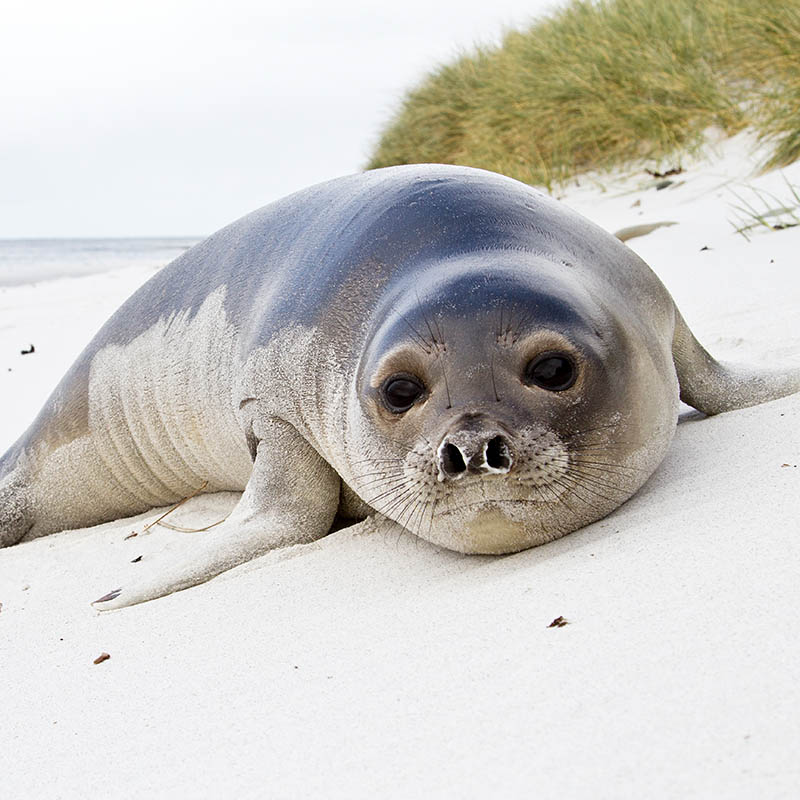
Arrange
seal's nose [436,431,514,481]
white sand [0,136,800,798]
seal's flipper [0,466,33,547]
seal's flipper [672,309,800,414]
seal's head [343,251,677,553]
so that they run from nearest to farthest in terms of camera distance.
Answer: white sand [0,136,800,798] → seal's nose [436,431,514,481] → seal's head [343,251,677,553] → seal's flipper [672,309,800,414] → seal's flipper [0,466,33,547]

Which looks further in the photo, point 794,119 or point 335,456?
point 794,119

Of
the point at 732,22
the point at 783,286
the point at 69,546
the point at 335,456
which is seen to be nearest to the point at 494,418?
the point at 335,456

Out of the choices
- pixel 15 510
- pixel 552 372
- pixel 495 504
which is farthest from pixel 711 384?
pixel 15 510

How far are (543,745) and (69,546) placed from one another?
8.86 ft

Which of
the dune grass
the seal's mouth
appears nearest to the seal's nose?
the seal's mouth

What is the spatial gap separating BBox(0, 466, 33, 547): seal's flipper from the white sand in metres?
1.08

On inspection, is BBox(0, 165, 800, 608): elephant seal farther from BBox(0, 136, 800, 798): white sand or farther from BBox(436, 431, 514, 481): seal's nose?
BBox(0, 136, 800, 798): white sand

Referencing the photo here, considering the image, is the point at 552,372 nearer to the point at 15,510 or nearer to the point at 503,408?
the point at 503,408

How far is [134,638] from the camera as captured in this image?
2443 millimetres

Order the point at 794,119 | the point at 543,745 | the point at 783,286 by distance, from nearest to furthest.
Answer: the point at 543,745, the point at 783,286, the point at 794,119

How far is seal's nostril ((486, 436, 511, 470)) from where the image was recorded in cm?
224

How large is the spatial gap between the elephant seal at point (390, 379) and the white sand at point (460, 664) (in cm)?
14

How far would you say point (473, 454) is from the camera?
87.0 inches

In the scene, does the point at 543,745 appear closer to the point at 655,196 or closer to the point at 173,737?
the point at 173,737
